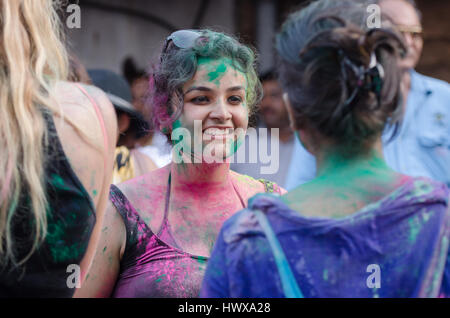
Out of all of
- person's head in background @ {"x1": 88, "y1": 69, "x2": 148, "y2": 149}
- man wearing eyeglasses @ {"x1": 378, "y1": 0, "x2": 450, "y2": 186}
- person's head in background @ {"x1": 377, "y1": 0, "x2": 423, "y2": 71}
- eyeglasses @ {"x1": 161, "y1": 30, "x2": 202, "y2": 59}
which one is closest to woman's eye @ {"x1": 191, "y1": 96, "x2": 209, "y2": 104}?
eyeglasses @ {"x1": 161, "y1": 30, "x2": 202, "y2": 59}

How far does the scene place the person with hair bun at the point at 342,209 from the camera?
1.22 m

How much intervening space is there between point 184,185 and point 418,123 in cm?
140

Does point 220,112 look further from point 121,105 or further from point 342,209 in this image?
point 121,105

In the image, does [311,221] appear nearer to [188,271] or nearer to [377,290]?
[377,290]

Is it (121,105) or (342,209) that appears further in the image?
(121,105)

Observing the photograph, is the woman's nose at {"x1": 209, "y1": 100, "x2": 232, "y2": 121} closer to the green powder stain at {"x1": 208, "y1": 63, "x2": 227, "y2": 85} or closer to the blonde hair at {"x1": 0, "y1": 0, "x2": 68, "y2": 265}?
the green powder stain at {"x1": 208, "y1": 63, "x2": 227, "y2": 85}

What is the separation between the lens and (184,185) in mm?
1989

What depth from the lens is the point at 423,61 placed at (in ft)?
18.2

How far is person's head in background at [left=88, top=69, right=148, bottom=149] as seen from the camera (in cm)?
339

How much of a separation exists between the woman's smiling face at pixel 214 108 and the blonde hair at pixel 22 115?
2.17 ft

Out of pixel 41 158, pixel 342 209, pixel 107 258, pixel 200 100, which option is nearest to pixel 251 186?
pixel 200 100

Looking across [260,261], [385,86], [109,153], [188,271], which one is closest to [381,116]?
[385,86]

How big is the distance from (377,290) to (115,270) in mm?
878

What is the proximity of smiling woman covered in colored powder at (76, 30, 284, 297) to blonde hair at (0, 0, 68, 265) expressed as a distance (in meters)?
0.52
